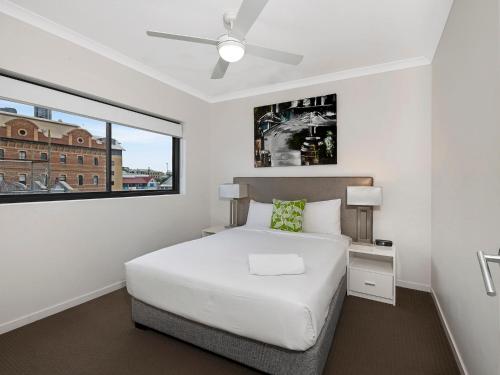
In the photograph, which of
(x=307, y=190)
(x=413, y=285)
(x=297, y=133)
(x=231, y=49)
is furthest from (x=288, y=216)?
(x=231, y=49)

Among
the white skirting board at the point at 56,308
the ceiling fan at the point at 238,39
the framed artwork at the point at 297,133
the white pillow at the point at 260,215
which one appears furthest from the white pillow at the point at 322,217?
the white skirting board at the point at 56,308

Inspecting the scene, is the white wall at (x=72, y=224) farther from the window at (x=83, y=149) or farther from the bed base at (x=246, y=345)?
the bed base at (x=246, y=345)

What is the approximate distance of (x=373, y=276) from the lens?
2545 millimetres

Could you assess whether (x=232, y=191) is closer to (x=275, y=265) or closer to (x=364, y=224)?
(x=364, y=224)

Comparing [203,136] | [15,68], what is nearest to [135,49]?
[15,68]

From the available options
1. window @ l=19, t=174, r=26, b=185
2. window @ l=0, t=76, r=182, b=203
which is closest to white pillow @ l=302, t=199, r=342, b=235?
window @ l=0, t=76, r=182, b=203

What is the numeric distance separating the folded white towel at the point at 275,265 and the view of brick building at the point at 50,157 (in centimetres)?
211

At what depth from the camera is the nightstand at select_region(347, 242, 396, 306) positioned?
8.13 feet

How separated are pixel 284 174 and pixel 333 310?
2.09 m

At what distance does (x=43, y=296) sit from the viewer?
2.25 m

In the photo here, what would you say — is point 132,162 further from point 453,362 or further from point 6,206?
point 453,362

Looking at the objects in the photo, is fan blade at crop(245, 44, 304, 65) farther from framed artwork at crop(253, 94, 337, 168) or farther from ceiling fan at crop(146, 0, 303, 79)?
framed artwork at crop(253, 94, 337, 168)

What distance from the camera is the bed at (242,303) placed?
138cm

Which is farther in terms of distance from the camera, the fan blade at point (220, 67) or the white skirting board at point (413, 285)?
the white skirting board at point (413, 285)
